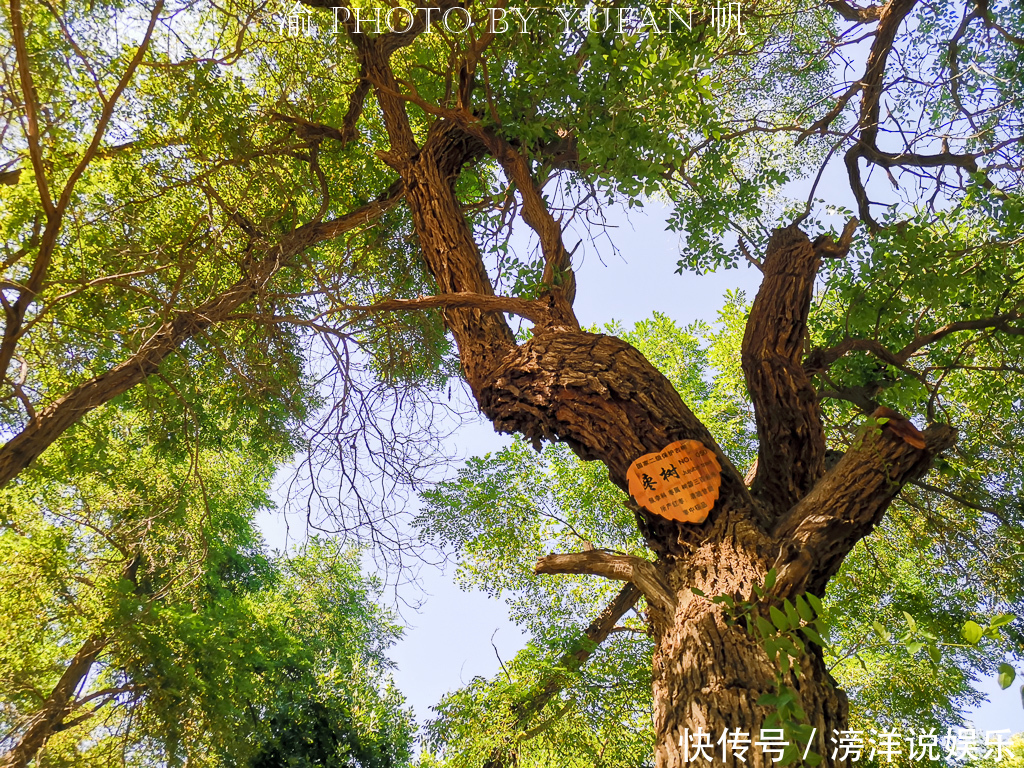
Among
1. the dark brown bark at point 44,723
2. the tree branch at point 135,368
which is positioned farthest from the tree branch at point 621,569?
the dark brown bark at point 44,723

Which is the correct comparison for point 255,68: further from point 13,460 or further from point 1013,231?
point 1013,231

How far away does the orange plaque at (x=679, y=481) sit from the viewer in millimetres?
2449

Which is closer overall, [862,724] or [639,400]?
[639,400]

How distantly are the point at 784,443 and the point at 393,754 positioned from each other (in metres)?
6.31

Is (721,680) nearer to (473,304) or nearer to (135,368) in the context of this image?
(473,304)

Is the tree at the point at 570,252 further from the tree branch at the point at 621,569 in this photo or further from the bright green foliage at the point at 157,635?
the bright green foliage at the point at 157,635

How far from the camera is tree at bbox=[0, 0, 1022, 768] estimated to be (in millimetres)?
2326

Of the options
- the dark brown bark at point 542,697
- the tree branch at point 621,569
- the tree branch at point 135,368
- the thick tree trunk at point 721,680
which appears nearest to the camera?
the thick tree trunk at point 721,680

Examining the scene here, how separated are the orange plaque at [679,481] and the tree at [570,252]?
6 cm

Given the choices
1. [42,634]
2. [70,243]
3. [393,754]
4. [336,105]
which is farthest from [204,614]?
[336,105]

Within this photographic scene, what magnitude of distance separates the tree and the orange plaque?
61 millimetres

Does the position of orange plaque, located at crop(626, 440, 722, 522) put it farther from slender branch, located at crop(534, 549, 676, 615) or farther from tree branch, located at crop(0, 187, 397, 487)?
tree branch, located at crop(0, 187, 397, 487)

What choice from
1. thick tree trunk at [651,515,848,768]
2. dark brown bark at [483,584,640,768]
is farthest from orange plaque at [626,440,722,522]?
dark brown bark at [483,584,640,768]

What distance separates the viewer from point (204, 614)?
19.8 ft
